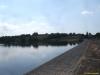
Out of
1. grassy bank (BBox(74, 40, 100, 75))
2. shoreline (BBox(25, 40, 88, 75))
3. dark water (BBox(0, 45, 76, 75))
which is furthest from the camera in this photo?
dark water (BBox(0, 45, 76, 75))

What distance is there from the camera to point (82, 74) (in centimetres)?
2266

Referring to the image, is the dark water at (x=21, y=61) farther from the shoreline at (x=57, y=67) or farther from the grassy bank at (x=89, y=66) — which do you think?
the grassy bank at (x=89, y=66)

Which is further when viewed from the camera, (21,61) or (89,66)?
(21,61)

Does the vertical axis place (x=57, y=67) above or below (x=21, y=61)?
above

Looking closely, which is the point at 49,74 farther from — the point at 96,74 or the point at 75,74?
the point at 96,74

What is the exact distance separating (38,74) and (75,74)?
3822 millimetres

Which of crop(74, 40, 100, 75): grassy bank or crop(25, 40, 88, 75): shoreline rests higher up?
crop(74, 40, 100, 75): grassy bank

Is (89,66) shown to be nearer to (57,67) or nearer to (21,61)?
(57,67)

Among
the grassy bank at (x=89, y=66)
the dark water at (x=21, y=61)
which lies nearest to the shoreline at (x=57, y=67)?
the grassy bank at (x=89, y=66)

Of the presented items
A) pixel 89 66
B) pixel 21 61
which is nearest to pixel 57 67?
pixel 89 66

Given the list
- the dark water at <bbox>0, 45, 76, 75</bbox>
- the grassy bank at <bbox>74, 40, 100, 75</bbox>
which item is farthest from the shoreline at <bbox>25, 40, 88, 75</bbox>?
the dark water at <bbox>0, 45, 76, 75</bbox>

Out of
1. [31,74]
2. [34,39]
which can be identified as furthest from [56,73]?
[34,39]

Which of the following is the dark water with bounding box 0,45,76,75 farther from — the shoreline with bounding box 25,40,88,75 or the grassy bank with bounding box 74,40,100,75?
the grassy bank with bounding box 74,40,100,75

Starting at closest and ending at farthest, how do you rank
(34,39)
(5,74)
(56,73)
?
1. (56,73)
2. (5,74)
3. (34,39)
